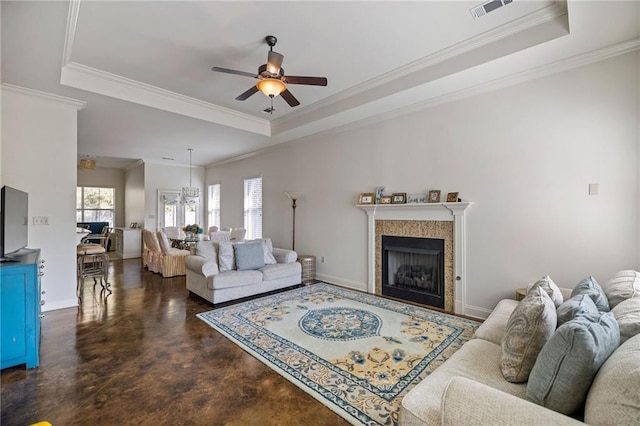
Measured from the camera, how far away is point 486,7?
8.54 ft

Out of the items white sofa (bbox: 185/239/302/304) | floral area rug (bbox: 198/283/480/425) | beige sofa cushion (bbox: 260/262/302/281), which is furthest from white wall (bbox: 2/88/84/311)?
beige sofa cushion (bbox: 260/262/302/281)

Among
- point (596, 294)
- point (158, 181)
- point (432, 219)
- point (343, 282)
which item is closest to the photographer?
point (596, 294)

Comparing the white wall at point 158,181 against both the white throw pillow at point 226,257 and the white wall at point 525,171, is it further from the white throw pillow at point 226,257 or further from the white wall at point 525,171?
the white wall at point 525,171

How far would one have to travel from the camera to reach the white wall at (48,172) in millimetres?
3783

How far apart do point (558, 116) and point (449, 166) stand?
125cm

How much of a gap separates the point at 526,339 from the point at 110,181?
12610 millimetres

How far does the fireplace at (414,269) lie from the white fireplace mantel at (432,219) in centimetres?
19

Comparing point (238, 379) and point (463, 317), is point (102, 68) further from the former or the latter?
point (463, 317)

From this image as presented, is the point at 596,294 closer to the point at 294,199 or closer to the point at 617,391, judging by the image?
the point at 617,391

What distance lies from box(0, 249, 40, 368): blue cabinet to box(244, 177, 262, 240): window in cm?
504

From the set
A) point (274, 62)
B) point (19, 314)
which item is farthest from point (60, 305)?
point (274, 62)

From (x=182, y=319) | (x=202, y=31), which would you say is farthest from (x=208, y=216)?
(x=202, y=31)

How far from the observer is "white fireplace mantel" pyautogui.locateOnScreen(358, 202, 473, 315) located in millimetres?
3906

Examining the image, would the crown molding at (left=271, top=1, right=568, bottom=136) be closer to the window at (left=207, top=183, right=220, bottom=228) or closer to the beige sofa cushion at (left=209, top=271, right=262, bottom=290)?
the beige sofa cushion at (left=209, top=271, right=262, bottom=290)
